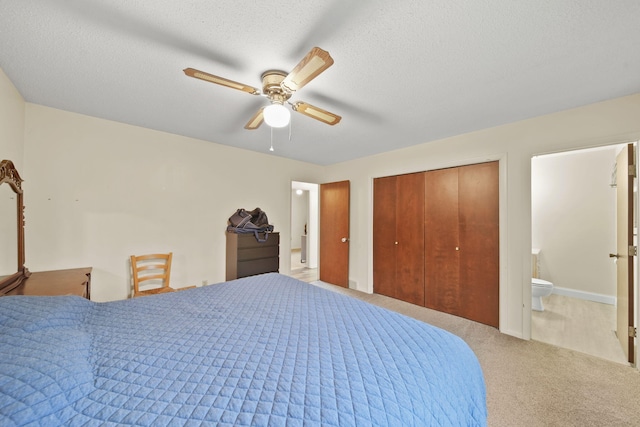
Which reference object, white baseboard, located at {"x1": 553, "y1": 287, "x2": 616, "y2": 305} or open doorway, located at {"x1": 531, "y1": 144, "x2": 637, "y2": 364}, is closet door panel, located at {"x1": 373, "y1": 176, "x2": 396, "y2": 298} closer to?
open doorway, located at {"x1": 531, "y1": 144, "x2": 637, "y2": 364}

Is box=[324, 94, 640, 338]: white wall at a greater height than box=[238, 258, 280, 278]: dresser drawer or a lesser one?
greater

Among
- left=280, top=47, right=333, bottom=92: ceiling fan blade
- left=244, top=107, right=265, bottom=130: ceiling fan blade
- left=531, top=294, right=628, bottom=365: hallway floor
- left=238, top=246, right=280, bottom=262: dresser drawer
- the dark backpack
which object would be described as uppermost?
left=280, top=47, right=333, bottom=92: ceiling fan blade

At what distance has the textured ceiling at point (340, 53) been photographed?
1.24 meters

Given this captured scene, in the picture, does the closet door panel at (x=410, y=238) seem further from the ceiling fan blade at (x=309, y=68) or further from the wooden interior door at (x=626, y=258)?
the ceiling fan blade at (x=309, y=68)

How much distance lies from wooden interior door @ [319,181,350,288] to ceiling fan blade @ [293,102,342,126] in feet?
7.97

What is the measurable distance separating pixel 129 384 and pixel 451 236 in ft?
11.1

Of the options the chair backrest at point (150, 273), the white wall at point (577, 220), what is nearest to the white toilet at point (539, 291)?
the white wall at point (577, 220)

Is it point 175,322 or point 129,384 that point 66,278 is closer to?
point 175,322

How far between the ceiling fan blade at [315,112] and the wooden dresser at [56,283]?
216cm

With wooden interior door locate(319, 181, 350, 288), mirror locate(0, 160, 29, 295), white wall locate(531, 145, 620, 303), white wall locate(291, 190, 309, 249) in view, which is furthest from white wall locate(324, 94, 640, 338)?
white wall locate(291, 190, 309, 249)

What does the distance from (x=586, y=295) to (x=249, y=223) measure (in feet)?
17.3

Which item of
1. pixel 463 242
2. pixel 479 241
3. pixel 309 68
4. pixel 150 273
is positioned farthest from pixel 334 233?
pixel 309 68

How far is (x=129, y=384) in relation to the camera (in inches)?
29.7

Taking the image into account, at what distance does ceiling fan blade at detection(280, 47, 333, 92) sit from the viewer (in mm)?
1211
